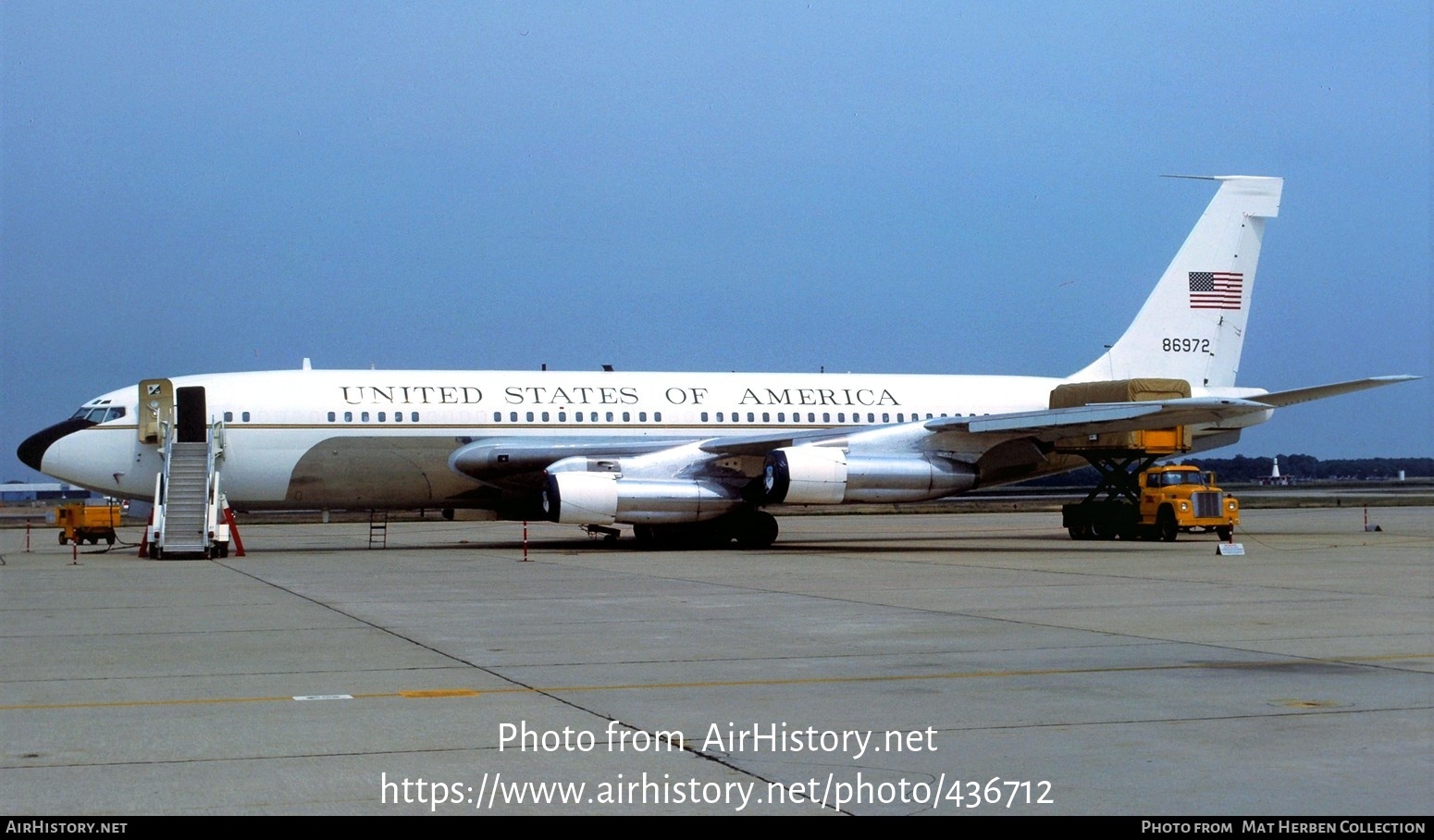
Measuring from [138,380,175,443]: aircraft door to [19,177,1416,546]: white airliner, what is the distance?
0.08 feet

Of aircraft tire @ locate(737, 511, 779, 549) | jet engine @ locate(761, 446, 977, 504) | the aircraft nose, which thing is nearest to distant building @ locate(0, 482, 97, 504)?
the aircraft nose

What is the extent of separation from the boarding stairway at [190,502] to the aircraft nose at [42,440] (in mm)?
1727

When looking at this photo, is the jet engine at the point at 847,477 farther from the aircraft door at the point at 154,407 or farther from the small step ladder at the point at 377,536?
the aircraft door at the point at 154,407

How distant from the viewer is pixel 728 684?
32.6ft

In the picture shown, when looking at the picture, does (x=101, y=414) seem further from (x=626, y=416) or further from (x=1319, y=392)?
(x=1319, y=392)

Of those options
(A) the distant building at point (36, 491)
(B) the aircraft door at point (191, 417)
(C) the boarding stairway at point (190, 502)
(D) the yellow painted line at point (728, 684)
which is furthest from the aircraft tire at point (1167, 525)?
(A) the distant building at point (36, 491)

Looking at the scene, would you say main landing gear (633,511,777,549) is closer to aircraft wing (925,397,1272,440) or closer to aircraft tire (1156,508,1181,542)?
aircraft wing (925,397,1272,440)

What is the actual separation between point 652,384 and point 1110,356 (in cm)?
1121

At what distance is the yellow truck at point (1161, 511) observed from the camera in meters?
29.9

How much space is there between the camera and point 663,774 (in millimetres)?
6973

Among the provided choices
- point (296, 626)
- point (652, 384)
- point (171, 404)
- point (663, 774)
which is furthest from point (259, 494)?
point (663, 774)

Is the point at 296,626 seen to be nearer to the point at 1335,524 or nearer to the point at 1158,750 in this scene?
the point at 1158,750

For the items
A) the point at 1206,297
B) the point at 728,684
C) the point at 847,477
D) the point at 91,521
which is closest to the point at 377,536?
the point at 91,521

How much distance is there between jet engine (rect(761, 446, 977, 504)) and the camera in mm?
26625
